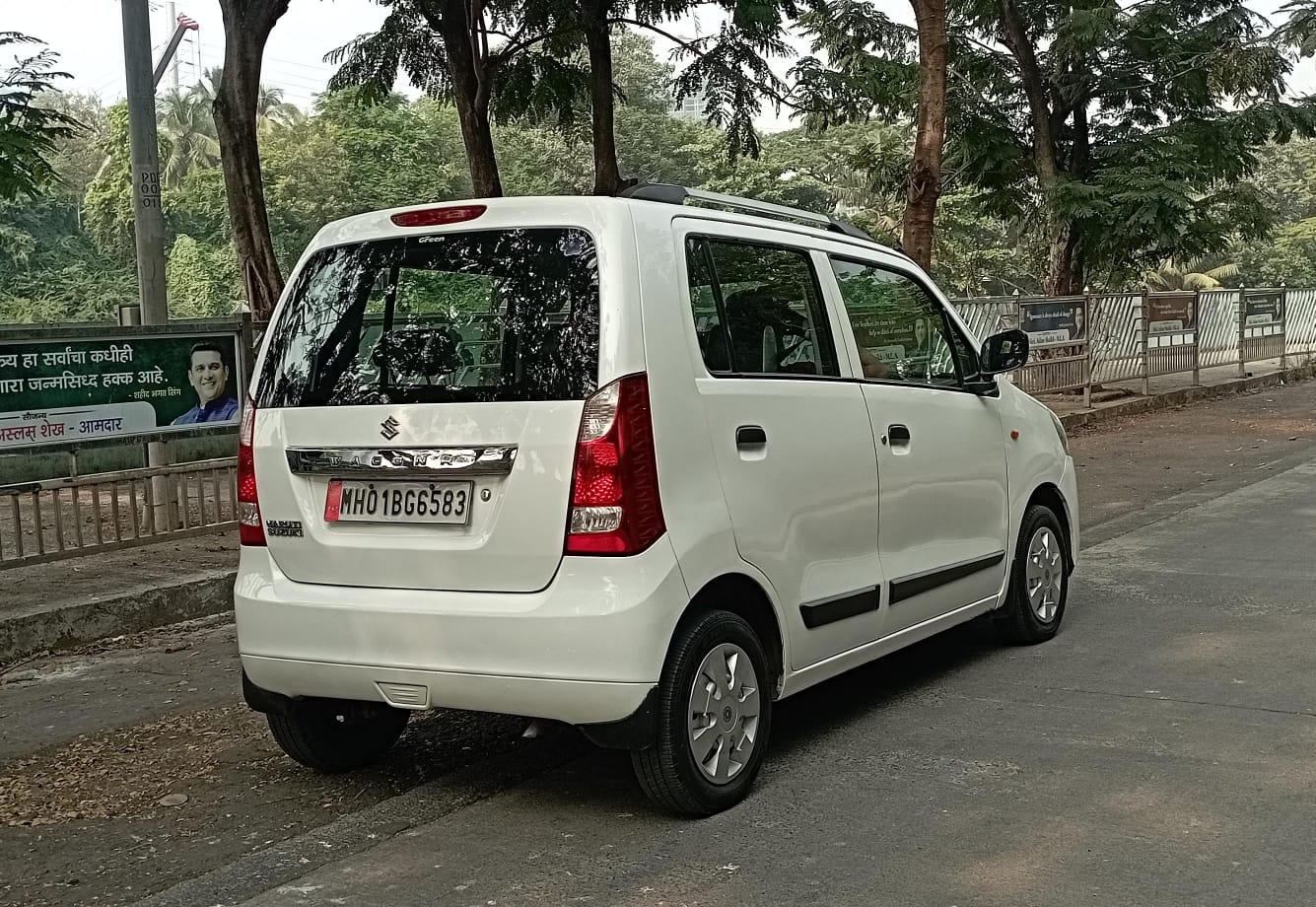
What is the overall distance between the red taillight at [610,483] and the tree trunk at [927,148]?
11.8 meters

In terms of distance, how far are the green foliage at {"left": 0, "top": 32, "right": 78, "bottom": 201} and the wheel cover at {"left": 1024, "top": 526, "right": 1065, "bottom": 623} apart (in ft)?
19.1

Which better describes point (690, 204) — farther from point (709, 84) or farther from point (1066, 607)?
point (709, 84)

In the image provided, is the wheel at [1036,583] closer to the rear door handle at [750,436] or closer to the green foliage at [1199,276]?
the rear door handle at [750,436]

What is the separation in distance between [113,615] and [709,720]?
166 inches

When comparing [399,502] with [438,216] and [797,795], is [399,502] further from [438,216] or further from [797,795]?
[797,795]

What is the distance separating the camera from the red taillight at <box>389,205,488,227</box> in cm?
441

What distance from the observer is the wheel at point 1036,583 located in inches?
249

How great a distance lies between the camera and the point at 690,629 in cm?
420

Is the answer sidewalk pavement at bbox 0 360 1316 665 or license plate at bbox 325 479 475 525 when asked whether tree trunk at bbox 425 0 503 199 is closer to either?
sidewalk pavement at bbox 0 360 1316 665

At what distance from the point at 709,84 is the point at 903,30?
3.16 m

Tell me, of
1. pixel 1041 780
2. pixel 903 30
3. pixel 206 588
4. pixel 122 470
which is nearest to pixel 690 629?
pixel 1041 780

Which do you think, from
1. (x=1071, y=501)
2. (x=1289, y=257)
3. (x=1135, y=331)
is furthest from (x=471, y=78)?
(x=1289, y=257)

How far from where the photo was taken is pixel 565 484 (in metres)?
4.02

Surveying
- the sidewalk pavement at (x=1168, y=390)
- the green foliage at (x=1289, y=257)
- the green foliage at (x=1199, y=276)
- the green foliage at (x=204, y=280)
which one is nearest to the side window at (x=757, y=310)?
the sidewalk pavement at (x=1168, y=390)
